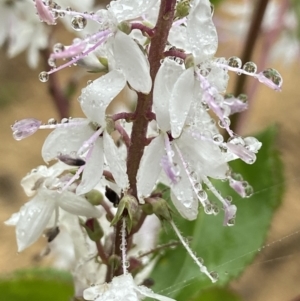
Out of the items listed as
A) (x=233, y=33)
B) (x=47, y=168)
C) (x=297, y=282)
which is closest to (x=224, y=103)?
(x=47, y=168)

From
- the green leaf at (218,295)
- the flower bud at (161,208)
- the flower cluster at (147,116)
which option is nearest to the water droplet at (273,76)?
the flower cluster at (147,116)

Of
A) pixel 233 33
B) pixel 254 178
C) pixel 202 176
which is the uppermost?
pixel 202 176

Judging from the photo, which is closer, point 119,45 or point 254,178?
point 119,45

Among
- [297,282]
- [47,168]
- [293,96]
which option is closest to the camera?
[47,168]

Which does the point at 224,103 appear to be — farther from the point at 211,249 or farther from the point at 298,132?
the point at 298,132

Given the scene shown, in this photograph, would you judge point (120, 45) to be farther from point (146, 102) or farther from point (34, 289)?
point (34, 289)

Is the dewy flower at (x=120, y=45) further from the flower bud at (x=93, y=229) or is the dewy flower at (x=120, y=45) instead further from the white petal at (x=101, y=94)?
the flower bud at (x=93, y=229)
